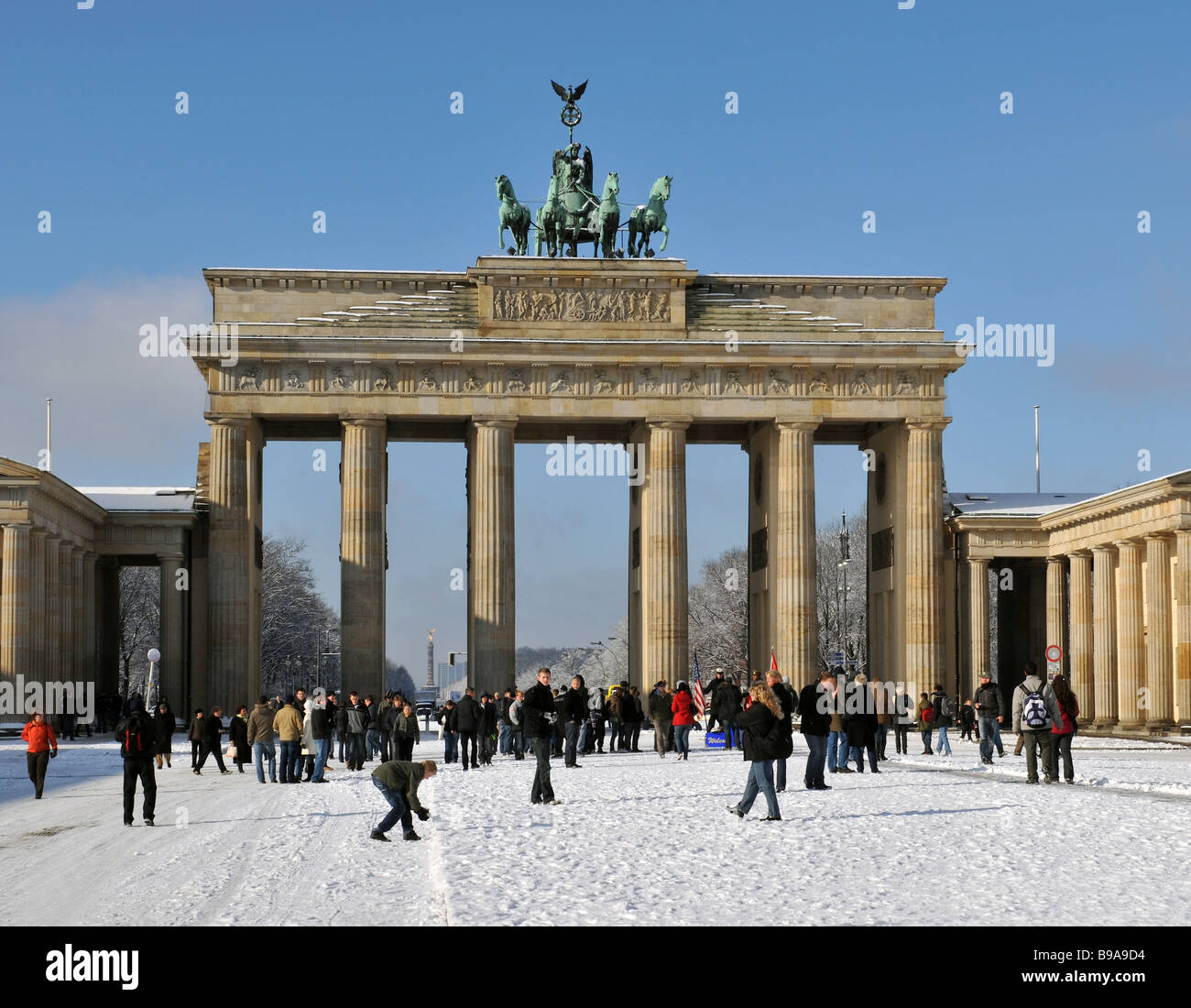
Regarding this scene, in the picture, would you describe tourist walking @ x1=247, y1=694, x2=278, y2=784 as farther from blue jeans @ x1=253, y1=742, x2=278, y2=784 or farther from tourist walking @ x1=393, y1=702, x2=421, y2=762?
tourist walking @ x1=393, y1=702, x2=421, y2=762

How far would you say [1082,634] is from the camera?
67.8 metres

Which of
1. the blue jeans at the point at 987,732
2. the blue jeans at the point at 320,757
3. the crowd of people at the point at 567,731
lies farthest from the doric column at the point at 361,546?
the blue jeans at the point at 987,732

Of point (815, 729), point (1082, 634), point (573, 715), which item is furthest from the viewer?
point (1082, 634)

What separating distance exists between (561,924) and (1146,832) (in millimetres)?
9719

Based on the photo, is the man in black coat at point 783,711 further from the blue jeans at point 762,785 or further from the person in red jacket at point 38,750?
the person in red jacket at point 38,750

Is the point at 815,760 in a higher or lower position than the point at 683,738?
higher

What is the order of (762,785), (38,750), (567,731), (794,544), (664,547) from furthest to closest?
(794,544) < (664,547) < (567,731) < (38,750) < (762,785)

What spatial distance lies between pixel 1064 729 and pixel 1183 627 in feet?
90.0

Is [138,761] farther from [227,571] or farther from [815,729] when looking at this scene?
[227,571]

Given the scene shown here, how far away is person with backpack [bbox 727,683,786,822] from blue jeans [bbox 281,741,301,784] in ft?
42.5

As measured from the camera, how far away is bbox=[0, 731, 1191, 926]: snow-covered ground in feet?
47.1

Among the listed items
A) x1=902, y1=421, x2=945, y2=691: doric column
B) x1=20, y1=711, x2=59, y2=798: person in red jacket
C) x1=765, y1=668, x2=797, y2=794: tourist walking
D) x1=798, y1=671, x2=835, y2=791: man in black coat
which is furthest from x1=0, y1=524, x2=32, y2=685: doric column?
x1=798, y1=671, x2=835, y2=791: man in black coat

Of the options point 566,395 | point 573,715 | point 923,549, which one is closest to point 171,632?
point 566,395
